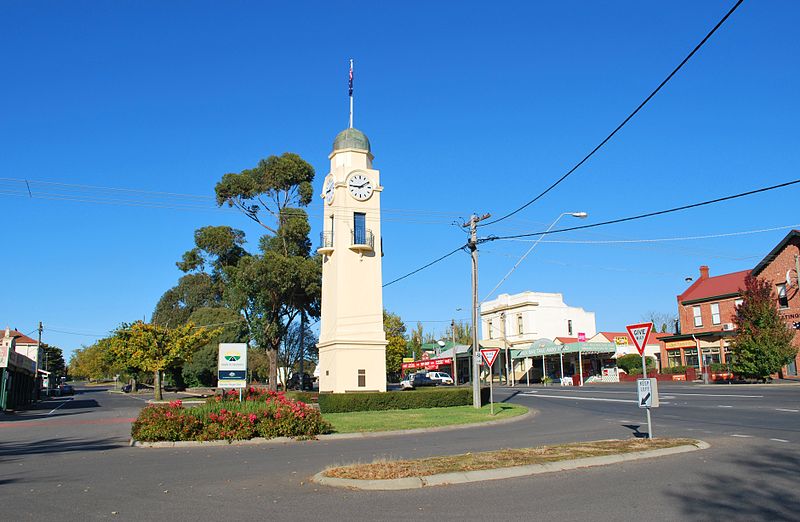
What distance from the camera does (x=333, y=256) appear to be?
1362 inches

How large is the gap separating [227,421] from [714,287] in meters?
49.2

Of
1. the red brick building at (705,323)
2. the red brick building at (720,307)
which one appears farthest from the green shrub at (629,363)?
the red brick building at (720,307)

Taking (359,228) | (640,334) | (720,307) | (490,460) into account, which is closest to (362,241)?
(359,228)

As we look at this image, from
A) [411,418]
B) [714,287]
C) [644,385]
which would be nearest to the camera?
[644,385]

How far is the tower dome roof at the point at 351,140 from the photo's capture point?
35938 mm

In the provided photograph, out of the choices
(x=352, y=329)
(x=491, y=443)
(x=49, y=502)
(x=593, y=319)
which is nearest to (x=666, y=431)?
(x=491, y=443)

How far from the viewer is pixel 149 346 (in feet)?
140

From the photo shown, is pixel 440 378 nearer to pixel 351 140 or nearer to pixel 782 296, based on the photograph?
A: pixel 782 296

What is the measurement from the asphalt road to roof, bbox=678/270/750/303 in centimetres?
3861

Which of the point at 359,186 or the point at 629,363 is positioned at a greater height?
the point at 359,186

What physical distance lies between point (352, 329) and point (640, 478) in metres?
24.3

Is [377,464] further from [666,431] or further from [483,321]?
[483,321]

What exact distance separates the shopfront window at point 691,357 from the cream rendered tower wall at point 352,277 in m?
32.5

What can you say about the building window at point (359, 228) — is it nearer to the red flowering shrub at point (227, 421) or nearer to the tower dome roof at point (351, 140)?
the tower dome roof at point (351, 140)
